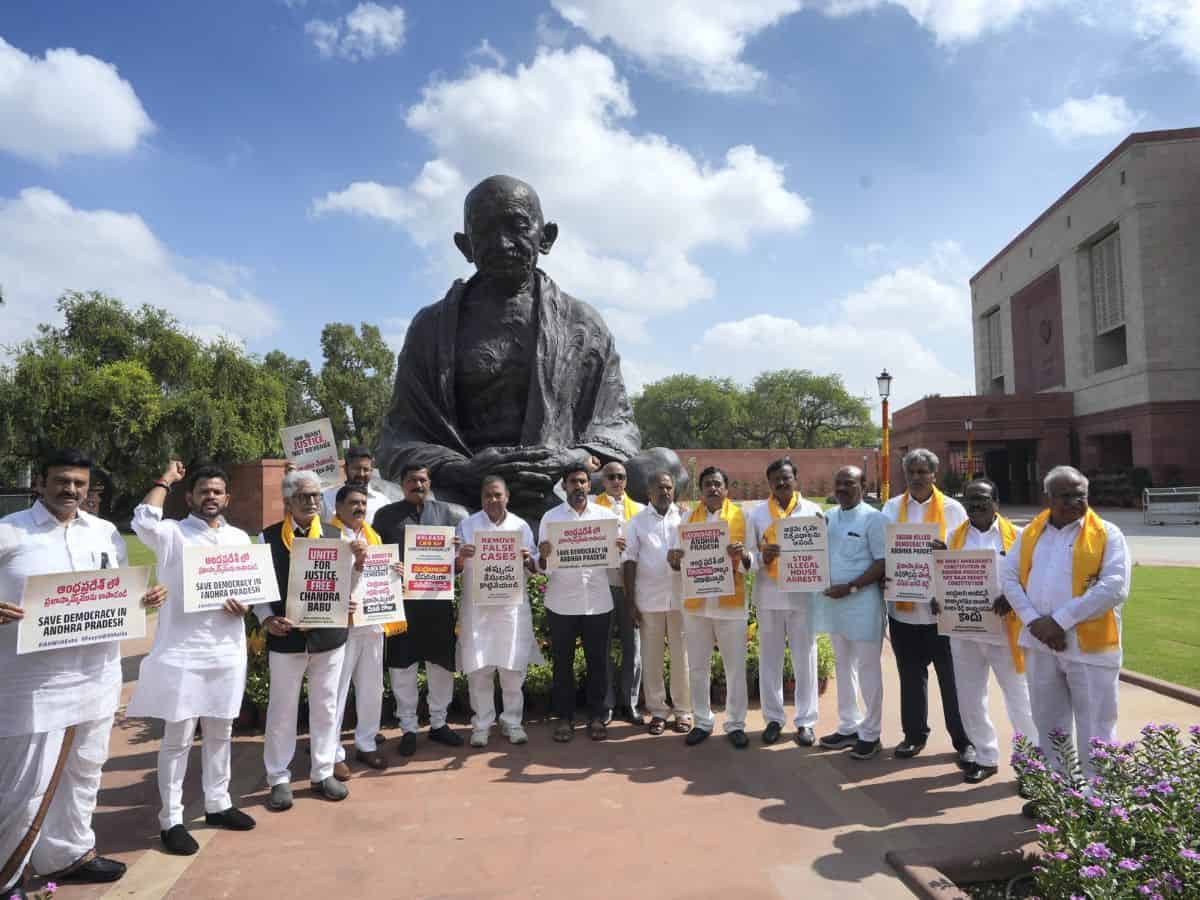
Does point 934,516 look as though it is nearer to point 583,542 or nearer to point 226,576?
point 583,542

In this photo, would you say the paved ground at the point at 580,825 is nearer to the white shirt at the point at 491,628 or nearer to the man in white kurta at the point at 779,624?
the man in white kurta at the point at 779,624

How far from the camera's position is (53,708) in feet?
9.31

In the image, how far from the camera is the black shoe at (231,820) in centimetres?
339

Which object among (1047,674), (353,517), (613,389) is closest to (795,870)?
(1047,674)

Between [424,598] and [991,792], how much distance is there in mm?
3127

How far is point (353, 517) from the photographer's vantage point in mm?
4055

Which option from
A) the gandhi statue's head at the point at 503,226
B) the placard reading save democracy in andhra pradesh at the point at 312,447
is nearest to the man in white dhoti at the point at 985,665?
the gandhi statue's head at the point at 503,226

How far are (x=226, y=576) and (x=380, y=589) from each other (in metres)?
0.91

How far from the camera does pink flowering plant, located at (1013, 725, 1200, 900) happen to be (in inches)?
89.3

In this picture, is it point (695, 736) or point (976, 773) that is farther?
point (695, 736)

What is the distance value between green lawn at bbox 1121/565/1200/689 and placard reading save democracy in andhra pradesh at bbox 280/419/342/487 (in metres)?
6.49

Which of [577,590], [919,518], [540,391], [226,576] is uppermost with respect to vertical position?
[540,391]

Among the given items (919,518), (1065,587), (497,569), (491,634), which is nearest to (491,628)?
(491,634)

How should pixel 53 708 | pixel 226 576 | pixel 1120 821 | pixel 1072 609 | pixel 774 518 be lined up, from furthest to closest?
1. pixel 774 518
2. pixel 226 576
3. pixel 1072 609
4. pixel 53 708
5. pixel 1120 821
